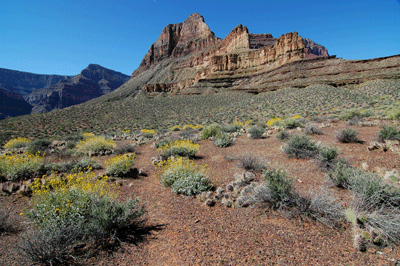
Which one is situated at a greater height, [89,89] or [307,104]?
[89,89]

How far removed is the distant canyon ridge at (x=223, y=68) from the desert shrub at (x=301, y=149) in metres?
33.2

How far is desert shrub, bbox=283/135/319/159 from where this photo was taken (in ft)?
19.2

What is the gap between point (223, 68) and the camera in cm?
5641

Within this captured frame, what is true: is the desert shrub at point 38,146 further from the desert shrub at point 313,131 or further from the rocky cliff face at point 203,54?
the rocky cliff face at point 203,54

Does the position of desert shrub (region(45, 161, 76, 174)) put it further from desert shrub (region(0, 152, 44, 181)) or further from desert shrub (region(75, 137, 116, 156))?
desert shrub (region(75, 137, 116, 156))

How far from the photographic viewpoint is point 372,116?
11.0 m

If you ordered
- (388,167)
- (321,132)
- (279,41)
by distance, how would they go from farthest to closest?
(279,41), (321,132), (388,167)

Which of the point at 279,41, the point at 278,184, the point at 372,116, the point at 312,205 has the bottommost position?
the point at 312,205

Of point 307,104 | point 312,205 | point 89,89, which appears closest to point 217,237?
point 312,205

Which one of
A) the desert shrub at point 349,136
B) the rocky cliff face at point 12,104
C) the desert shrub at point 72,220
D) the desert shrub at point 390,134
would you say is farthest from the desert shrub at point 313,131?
the rocky cliff face at point 12,104

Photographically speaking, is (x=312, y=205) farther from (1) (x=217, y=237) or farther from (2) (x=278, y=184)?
(1) (x=217, y=237)

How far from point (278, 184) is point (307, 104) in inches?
935

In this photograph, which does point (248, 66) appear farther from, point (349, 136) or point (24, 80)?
point (24, 80)

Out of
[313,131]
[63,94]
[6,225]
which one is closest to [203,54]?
Result: [313,131]
